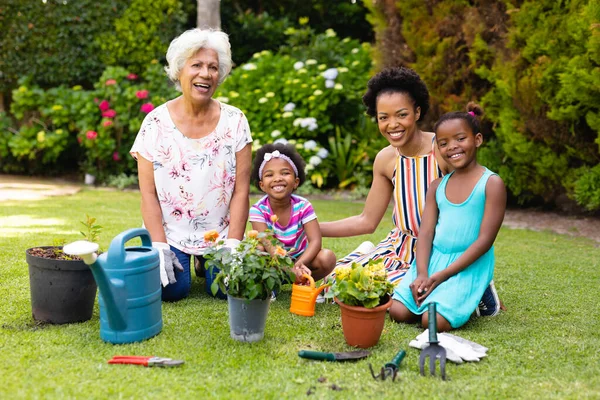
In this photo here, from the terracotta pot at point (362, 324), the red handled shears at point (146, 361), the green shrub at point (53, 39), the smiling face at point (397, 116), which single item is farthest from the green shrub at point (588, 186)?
the green shrub at point (53, 39)

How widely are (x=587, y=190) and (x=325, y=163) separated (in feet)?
11.1

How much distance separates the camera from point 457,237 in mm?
3146

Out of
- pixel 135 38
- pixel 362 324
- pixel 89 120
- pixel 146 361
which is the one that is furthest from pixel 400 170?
pixel 135 38

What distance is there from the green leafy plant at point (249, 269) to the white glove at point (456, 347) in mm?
636

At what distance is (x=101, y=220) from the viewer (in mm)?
5570

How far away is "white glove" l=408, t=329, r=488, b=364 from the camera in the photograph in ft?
8.25

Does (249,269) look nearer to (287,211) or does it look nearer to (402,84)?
(287,211)

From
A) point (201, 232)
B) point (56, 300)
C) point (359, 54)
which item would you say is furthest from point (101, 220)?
point (359, 54)

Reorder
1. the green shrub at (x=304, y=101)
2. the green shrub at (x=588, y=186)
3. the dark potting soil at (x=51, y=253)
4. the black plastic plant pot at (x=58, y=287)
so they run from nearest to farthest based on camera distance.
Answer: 1. the black plastic plant pot at (x=58, y=287)
2. the dark potting soil at (x=51, y=253)
3. the green shrub at (x=588, y=186)
4. the green shrub at (x=304, y=101)

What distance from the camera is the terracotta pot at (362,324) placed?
265 cm

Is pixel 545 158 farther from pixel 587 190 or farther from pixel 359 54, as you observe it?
pixel 359 54

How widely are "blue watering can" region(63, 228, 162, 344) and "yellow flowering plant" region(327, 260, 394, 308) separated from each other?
0.82 m

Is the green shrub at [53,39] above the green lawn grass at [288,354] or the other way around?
above

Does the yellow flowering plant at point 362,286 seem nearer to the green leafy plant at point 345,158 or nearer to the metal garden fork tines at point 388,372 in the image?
the metal garden fork tines at point 388,372
